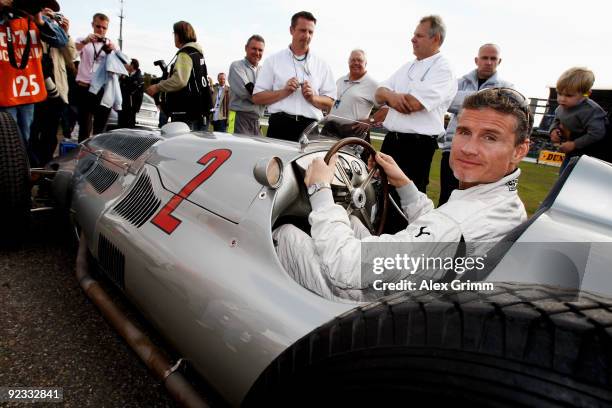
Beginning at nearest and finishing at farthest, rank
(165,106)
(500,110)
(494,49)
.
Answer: (500,110) < (494,49) < (165,106)

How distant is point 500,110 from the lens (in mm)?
1399

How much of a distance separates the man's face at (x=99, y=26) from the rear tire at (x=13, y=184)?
317 centimetres

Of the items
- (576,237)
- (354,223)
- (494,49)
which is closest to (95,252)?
(354,223)

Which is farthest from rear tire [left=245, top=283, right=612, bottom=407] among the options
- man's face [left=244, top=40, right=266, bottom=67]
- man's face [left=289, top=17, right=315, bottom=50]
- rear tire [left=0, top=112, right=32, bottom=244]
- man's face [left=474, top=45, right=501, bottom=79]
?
man's face [left=244, top=40, right=266, bottom=67]

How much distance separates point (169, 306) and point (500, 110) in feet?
4.60

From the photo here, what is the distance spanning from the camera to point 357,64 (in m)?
4.30

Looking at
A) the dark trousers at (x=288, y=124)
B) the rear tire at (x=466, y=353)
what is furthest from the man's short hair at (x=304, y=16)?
the rear tire at (x=466, y=353)

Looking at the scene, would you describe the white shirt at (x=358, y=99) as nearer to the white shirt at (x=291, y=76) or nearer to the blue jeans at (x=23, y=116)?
the white shirt at (x=291, y=76)

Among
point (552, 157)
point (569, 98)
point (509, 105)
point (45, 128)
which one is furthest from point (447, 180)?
point (552, 157)

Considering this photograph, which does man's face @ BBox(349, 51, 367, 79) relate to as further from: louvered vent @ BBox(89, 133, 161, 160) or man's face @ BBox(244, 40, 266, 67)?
louvered vent @ BBox(89, 133, 161, 160)

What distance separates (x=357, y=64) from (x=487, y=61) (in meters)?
1.28

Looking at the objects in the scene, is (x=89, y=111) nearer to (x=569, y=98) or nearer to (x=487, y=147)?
(x=487, y=147)

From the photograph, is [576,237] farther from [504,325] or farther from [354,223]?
[354,223]

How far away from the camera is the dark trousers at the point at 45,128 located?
14.5ft
